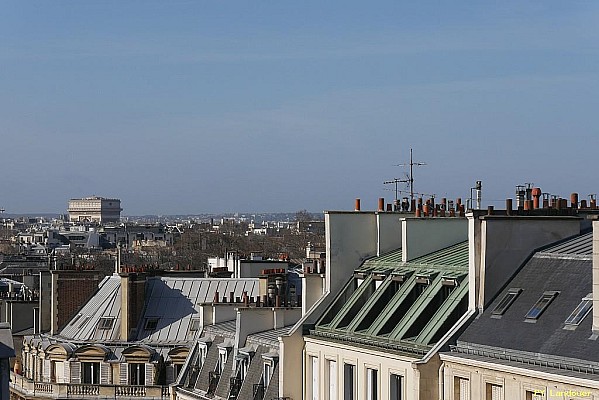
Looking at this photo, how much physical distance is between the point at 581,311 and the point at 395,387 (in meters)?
5.53

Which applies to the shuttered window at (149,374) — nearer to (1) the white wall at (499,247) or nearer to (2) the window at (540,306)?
(1) the white wall at (499,247)

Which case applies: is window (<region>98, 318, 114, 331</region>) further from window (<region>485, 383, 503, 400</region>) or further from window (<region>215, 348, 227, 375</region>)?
window (<region>485, 383, 503, 400</region>)

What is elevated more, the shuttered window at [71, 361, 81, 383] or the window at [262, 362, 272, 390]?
the window at [262, 362, 272, 390]

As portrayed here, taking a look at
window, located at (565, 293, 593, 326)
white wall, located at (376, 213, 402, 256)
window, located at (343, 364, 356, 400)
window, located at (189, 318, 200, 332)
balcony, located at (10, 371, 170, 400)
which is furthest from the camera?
window, located at (189, 318, 200, 332)

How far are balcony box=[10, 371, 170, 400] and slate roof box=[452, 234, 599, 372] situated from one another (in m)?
25.1

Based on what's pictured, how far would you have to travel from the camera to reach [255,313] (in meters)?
42.9

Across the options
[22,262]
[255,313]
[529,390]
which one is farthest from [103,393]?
[22,262]

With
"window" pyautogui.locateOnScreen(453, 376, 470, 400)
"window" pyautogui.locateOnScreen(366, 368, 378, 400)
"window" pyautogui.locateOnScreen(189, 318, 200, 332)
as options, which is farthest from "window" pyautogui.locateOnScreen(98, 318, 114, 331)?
"window" pyautogui.locateOnScreen(453, 376, 470, 400)

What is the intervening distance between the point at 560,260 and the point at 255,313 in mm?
13368

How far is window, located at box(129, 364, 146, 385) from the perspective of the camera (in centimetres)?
5638

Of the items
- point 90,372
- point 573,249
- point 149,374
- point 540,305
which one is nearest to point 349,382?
point 573,249

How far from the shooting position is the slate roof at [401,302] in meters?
32.5

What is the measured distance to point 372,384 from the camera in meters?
34.0

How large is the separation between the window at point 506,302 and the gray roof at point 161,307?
89.2ft
